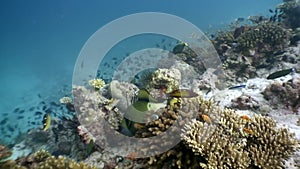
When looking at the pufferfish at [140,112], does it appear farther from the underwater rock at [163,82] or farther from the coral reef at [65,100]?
the coral reef at [65,100]

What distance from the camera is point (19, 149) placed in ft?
34.0

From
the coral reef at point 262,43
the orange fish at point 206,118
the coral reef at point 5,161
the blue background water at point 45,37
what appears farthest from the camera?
the blue background water at point 45,37

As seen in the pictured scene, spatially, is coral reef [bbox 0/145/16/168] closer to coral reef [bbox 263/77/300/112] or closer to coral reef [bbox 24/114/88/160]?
coral reef [bbox 24/114/88/160]

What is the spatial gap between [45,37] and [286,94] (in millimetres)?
85090

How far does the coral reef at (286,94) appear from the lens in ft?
20.7

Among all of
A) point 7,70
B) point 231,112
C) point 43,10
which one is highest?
point 43,10

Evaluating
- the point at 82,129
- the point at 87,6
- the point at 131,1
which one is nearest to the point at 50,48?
the point at 82,129

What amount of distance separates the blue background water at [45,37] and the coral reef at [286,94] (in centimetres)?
939

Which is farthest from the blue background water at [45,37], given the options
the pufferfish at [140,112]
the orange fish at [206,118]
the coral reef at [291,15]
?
the coral reef at [291,15]

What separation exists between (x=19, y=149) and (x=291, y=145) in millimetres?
9655

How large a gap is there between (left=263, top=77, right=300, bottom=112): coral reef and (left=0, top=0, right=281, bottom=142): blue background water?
9.39m

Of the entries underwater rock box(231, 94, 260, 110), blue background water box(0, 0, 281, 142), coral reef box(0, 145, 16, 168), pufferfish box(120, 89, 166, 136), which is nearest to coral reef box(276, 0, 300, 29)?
underwater rock box(231, 94, 260, 110)

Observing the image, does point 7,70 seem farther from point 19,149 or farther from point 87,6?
point 87,6

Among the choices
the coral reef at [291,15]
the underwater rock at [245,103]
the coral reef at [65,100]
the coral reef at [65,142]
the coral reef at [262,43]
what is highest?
the coral reef at [291,15]
